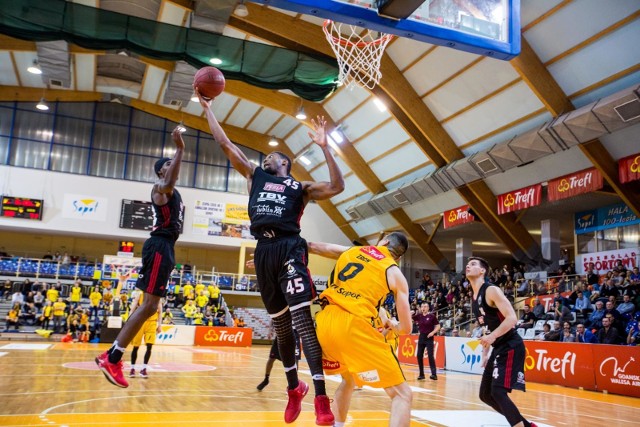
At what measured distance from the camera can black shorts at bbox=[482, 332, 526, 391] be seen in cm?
490

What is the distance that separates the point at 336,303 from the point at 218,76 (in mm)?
2181

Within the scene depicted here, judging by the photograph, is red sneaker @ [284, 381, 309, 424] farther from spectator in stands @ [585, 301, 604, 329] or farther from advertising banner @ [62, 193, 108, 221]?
advertising banner @ [62, 193, 108, 221]

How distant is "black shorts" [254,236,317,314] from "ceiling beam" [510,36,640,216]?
12.7 metres

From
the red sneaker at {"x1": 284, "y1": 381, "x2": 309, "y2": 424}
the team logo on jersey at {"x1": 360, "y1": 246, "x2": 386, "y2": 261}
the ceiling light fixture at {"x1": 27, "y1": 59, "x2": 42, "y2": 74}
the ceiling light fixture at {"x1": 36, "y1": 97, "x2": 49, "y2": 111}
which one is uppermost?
the ceiling light fixture at {"x1": 27, "y1": 59, "x2": 42, "y2": 74}

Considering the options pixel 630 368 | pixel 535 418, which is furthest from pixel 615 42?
pixel 535 418

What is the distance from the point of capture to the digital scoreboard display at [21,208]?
25094 mm

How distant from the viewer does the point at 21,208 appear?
2528 centimetres

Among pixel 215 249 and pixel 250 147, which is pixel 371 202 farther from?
pixel 215 249

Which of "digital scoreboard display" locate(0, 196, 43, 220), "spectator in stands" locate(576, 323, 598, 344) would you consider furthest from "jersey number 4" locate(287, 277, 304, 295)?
"digital scoreboard display" locate(0, 196, 43, 220)

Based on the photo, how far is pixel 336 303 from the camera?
393cm

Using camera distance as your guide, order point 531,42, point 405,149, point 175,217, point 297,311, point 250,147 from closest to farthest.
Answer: point 297,311
point 175,217
point 531,42
point 405,149
point 250,147

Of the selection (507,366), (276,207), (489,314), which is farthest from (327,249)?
(507,366)

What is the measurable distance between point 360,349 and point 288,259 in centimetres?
82

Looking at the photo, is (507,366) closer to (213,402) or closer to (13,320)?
(213,402)
